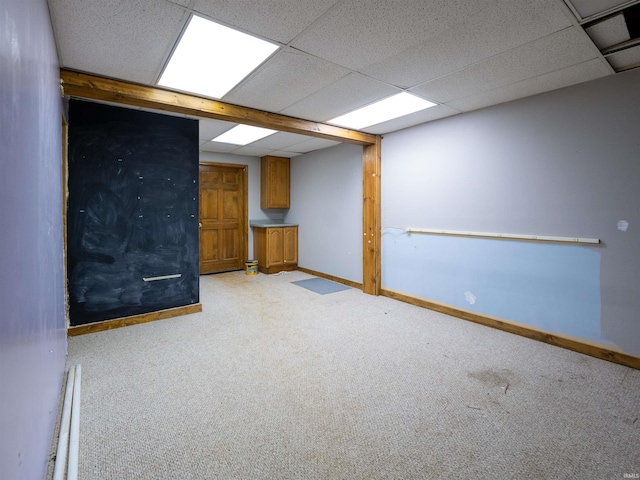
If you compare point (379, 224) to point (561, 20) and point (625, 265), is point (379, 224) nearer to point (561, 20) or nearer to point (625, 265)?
point (625, 265)

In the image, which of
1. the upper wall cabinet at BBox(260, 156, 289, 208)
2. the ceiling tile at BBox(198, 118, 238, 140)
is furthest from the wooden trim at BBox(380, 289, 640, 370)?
the upper wall cabinet at BBox(260, 156, 289, 208)

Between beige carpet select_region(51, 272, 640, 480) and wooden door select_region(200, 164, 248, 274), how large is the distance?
2.99 metres

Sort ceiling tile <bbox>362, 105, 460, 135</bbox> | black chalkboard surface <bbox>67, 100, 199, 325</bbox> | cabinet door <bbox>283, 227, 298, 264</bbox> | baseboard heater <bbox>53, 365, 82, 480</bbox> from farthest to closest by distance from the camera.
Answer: cabinet door <bbox>283, 227, 298, 264</bbox>
ceiling tile <bbox>362, 105, 460, 135</bbox>
black chalkboard surface <bbox>67, 100, 199, 325</bbox>
baseboard heater <bbox>53, 365, 82, 480</bbox>

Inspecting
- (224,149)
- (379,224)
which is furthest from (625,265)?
(224,149)

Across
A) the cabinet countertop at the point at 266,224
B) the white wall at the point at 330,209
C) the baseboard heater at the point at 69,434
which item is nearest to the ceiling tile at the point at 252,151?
the white wall at the point at 330,209

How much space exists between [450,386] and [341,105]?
8.89 feet

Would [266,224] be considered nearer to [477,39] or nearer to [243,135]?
[243,135]

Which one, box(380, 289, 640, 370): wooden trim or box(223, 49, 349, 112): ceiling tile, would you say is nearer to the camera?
box(223, 49, 349, 112): ceiling tile

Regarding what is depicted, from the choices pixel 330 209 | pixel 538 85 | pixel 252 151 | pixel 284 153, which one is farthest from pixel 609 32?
pixel 252 151

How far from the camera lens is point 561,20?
187 cm

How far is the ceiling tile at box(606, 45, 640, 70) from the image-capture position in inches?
87.9

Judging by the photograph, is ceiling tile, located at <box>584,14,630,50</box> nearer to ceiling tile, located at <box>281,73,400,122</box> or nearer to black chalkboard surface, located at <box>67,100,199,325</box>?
ceiling tile, located at <box>281,73,400,122</box>

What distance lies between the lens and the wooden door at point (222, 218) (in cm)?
612

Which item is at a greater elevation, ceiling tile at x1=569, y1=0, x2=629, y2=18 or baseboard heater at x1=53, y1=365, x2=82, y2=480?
ceiling tile at x1=569, y1=0, x2=629, y2=18
